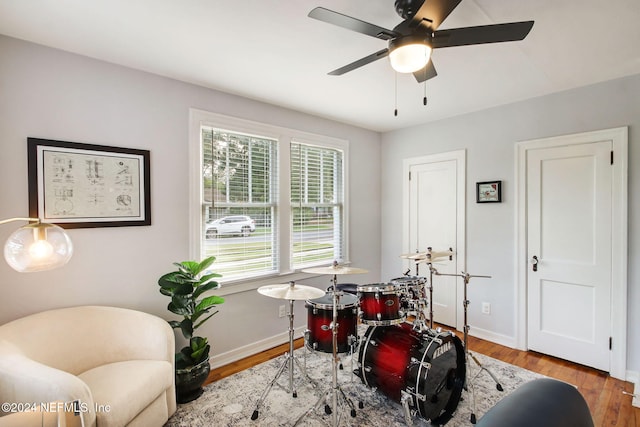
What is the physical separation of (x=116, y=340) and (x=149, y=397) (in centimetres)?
53

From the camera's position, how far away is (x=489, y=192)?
3.35 metres

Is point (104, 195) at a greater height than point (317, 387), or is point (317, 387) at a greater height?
point (104, 195)

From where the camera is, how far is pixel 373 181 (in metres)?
4.38

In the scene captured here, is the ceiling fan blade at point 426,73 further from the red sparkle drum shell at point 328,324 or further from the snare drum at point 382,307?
the red sparkle drum shell at point 328,324

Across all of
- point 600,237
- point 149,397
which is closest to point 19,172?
point 149,397

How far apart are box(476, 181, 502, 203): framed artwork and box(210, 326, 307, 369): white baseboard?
2614 millimetres

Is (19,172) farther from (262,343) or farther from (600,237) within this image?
(600,237)

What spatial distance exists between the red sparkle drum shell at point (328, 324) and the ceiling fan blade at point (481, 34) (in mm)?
1819

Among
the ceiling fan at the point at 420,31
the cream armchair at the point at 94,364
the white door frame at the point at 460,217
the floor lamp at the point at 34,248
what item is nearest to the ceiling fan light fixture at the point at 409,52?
the ceiling fan at the point at 420,31

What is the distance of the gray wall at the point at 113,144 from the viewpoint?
1962 mm

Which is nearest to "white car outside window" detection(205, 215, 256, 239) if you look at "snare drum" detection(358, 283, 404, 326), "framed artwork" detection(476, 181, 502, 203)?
"snare drum" detection(358, 283, 404, 326)

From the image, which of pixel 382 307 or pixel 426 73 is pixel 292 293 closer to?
pixel 382 307

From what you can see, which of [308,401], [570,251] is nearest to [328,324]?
[308,401]

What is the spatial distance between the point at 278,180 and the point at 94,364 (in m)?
2.14
